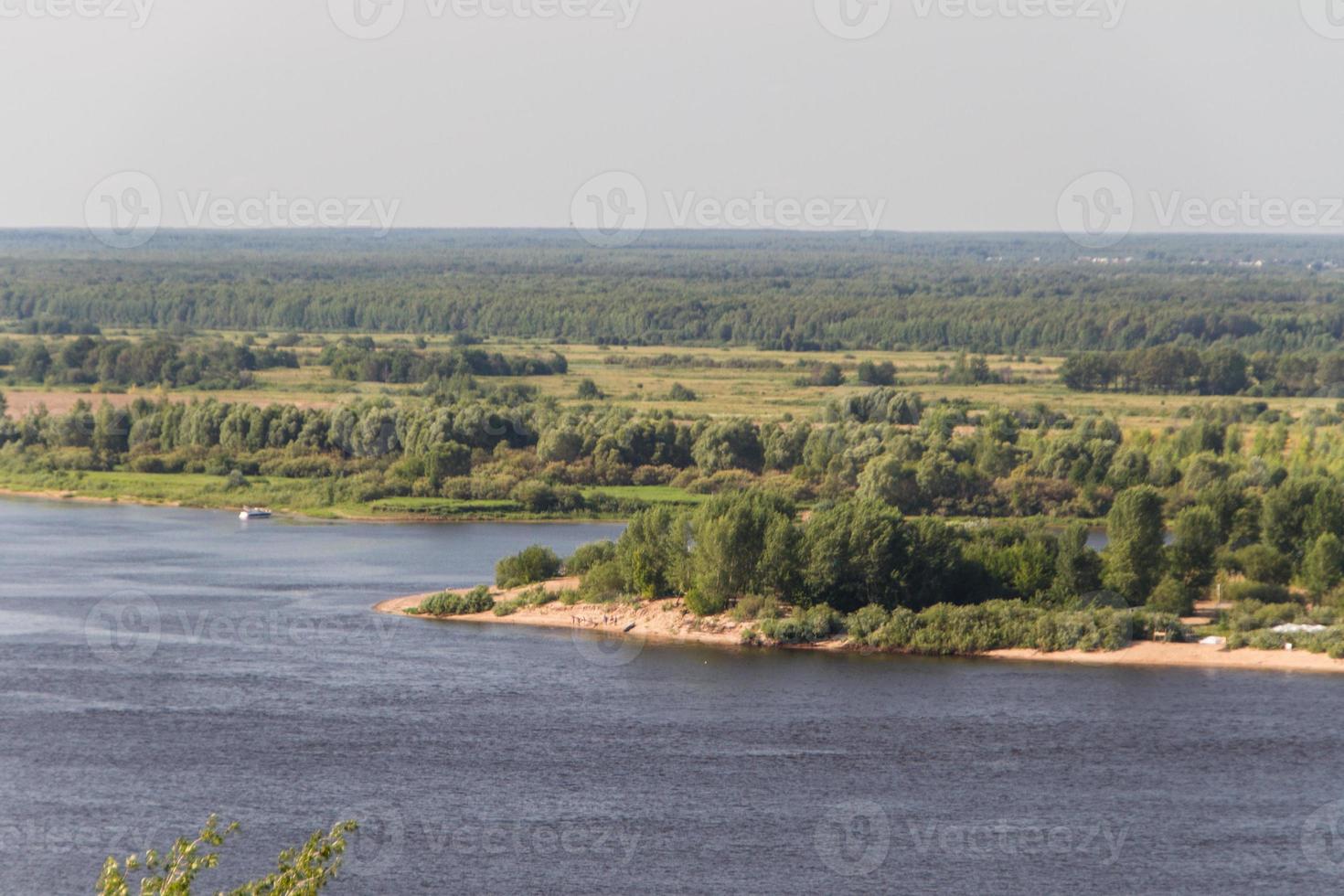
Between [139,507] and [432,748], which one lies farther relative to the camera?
[139,507]

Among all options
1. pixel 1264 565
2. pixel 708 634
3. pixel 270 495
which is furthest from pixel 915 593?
pixel 270 495

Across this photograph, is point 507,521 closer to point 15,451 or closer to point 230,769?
point 15,451

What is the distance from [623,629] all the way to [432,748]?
10500 mm

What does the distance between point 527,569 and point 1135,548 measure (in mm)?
12987

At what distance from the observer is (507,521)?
57.4 metres

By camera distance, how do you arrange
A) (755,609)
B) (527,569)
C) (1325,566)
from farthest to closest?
1. (527,569)
2. (1325,566)
3. (755,609)

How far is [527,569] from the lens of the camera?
4419cm

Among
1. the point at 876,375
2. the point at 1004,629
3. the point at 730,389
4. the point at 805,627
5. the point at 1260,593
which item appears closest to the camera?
the point at 1004,629

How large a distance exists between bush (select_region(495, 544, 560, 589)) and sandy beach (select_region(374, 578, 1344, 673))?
0.40 metres

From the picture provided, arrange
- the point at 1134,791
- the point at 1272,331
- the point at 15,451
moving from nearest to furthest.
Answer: the point at 1134,791 < the point at 15,451 < the point at 1272,331

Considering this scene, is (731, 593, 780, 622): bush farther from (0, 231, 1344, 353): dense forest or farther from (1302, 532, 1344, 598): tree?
(0, 231, 1344, 353): dense forest

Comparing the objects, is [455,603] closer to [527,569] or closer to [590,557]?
[527,569]

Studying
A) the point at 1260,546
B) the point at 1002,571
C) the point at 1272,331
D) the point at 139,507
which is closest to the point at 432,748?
the point at 1002,571

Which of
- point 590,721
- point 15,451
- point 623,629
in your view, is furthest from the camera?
point 15,451
